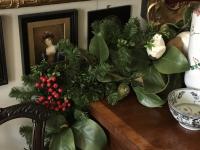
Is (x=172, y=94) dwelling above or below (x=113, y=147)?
above

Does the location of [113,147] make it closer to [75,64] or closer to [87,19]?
[75,64]

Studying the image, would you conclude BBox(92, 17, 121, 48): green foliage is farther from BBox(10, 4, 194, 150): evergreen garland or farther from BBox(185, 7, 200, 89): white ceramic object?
BBox(185, 7, 200, 89): white ceramic object

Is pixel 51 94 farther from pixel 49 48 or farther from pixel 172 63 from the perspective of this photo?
pixel 172 63

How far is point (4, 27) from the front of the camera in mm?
857

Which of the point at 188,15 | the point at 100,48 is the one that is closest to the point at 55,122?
the point at 100,48

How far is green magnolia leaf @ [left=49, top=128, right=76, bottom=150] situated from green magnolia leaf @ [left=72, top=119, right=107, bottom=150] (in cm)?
3

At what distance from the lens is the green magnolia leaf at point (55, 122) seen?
2.76ft

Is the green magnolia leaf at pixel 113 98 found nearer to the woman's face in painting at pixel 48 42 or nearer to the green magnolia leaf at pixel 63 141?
the green magnolia leaf at pixel 63 141

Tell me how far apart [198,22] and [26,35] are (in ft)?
1.48

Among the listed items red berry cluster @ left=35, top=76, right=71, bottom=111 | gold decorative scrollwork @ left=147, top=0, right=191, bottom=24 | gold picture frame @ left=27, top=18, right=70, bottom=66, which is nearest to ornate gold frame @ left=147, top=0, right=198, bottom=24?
gold decorative scrollwork @ left=147, top=0, right=191, bottom=24

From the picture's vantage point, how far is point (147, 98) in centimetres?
83

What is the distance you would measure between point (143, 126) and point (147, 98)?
0.09 m

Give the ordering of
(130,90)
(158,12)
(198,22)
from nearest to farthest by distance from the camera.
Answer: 1. (198,22)
2. (130,90)
3. (158,12)

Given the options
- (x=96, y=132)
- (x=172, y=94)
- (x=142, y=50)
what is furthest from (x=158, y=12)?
(x=96, y=132)
